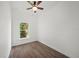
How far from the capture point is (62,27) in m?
4.13

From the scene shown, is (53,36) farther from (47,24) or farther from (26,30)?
(26,30)

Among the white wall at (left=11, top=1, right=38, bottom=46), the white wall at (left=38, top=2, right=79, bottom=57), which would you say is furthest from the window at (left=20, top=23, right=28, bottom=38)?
the white wall at (left=38, top=2, right=79, bottom=57)

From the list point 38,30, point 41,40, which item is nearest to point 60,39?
point 41,40

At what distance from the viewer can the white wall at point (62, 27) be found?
11.2ft

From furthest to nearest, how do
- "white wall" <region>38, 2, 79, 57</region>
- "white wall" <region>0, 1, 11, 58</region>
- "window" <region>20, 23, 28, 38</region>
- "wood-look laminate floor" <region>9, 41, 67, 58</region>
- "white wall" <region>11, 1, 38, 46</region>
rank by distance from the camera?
1. "window" <region>20, 23, 28, 38</region>
2. "white wall" <region>11, 1, 38, 46</region>
3. "wood-look laminate floor" <region>9, 41, 67, 58</region>
4. "white wall" <region>38, 2, 79, 57</region>
5. "white wall" <region>0, 1, 11, 58</region>

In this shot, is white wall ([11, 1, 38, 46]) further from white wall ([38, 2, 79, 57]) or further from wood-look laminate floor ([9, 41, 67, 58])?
wood-look laminate floor ([9, 41, 67, 58])

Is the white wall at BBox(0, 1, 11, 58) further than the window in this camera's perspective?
No

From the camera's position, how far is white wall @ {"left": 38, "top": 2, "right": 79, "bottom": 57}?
3429mm

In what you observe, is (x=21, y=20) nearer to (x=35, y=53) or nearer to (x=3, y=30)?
(x=35, y=53)

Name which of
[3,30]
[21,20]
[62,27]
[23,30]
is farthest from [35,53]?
[21,20]

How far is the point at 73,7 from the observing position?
3.47m

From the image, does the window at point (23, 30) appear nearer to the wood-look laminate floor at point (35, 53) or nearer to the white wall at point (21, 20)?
the white wall at point (21, 20)

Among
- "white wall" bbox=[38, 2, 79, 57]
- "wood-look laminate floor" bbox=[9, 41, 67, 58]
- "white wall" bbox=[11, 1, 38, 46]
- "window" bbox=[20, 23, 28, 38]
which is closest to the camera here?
"white wall" bbox=[38, 2, 79, 57]

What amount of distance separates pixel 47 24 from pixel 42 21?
2.43 ft
